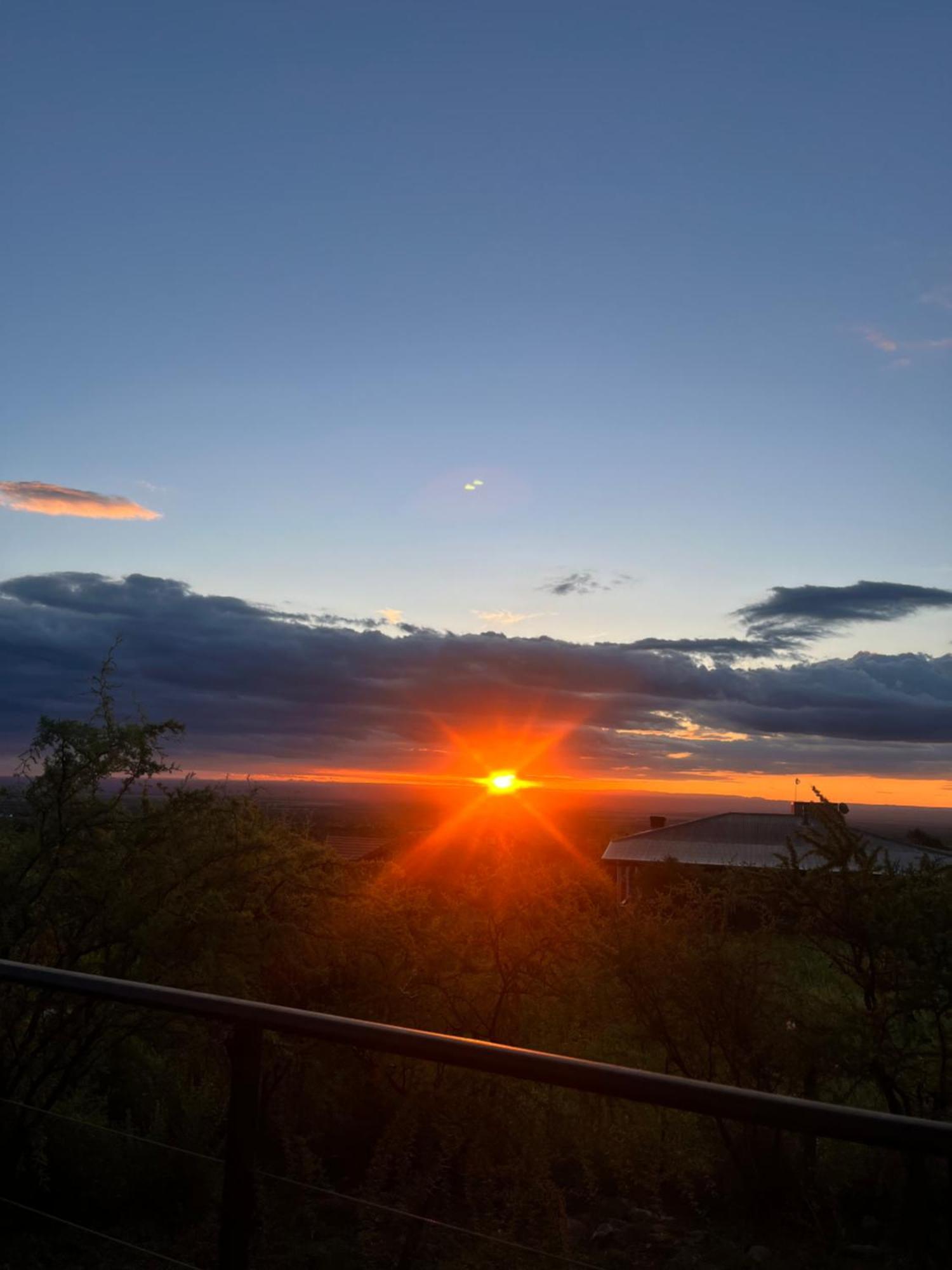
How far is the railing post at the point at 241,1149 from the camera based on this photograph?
8.45 ft

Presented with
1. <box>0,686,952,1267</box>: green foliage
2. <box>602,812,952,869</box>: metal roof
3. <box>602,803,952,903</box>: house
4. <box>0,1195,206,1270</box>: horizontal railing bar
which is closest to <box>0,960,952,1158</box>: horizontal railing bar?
<box>0,1195,206,1270</box>: horizontal railing bar

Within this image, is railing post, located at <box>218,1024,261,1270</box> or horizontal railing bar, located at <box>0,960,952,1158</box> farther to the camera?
railing post, located at <box>218,1024,261,1270</box>

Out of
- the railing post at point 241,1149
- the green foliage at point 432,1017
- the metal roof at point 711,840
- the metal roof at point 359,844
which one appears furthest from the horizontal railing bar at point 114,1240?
the metal roof at point 711,840

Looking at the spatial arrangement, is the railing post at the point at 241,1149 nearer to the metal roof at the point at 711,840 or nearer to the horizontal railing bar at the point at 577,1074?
the horizontal railing bar at the point at 577,1074

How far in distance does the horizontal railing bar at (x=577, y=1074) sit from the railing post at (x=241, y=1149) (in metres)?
0.08

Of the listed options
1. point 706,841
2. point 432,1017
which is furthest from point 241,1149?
point 706,841

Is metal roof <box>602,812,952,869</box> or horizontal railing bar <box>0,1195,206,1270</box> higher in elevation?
horizontal railing bar <box>0,1195,206,1270</box>

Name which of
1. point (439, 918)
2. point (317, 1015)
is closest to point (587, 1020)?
point (439, 918)

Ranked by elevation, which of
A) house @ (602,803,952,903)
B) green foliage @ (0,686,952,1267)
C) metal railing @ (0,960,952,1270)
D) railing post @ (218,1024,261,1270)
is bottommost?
house @ (602,803,952,903)

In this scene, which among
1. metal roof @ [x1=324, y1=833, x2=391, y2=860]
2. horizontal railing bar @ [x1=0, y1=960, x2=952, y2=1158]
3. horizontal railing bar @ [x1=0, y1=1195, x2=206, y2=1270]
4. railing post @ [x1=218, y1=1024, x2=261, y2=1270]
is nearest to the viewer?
horizontal railing bar @ [x1=0, y1=960, x2=952, y2=1158]

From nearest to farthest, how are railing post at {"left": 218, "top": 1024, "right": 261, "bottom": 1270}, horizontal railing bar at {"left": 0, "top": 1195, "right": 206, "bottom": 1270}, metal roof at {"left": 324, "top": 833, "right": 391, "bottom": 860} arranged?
railing post at {"left": 218, "top": 1024, "right": 261, "bottom": 1270}, horizontal railing bar at {"left": 0, "top": 1195, "right": 206, "bottom": 1270}, metal roof at {"left": 324, "top": 833, "right": 391, "bottom": 860}

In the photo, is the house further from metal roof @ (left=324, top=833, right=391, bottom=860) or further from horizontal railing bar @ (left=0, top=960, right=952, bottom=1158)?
horizontal railing bar @ (left=0, top=960, right=952, bottom=1158)

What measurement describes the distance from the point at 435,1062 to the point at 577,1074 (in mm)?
480

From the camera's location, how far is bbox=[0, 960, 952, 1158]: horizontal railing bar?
1.74m
